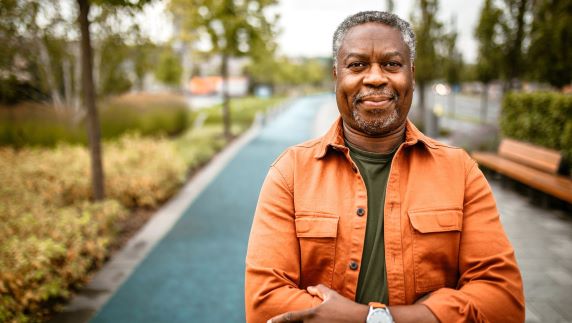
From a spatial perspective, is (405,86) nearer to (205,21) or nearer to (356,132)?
(356,132)

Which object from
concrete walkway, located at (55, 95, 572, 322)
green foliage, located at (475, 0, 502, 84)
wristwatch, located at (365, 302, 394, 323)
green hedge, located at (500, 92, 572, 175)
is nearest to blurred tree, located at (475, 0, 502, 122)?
green foliage, located at (475, 0, 502, 84)

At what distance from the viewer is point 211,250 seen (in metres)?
5.52

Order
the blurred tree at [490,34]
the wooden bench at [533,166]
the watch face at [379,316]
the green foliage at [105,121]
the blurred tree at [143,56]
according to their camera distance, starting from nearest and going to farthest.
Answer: the watch face at [379,316], the wooden bench at [533,166], the blurred tree at [143,56], the green foliage at [105,121], the blurred tree at [490,34]

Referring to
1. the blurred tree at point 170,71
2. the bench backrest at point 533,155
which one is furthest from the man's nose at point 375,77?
the blurred tree at point 170,71

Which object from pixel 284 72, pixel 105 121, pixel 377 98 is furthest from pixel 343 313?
pixel 284 72

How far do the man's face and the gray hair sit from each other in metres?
0.02

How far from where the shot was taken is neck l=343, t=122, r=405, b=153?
171 cm

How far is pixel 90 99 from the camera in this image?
6098 millimetres

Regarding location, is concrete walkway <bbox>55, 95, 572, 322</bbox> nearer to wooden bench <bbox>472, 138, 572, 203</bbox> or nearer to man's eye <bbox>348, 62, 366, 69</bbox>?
wooden bench <bbox>472, 138, 572, 203</bbox>

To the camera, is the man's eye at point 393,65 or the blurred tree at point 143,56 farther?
the blurred tree at point 143,56

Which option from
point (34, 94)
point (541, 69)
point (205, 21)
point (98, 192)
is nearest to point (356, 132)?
point (98, 192)

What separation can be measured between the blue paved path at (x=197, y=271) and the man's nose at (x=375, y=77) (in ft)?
9.41

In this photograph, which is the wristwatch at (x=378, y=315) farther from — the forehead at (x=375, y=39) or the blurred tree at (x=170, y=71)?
the blurred tree at (x=170, y=71)

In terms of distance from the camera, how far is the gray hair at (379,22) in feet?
5.23
